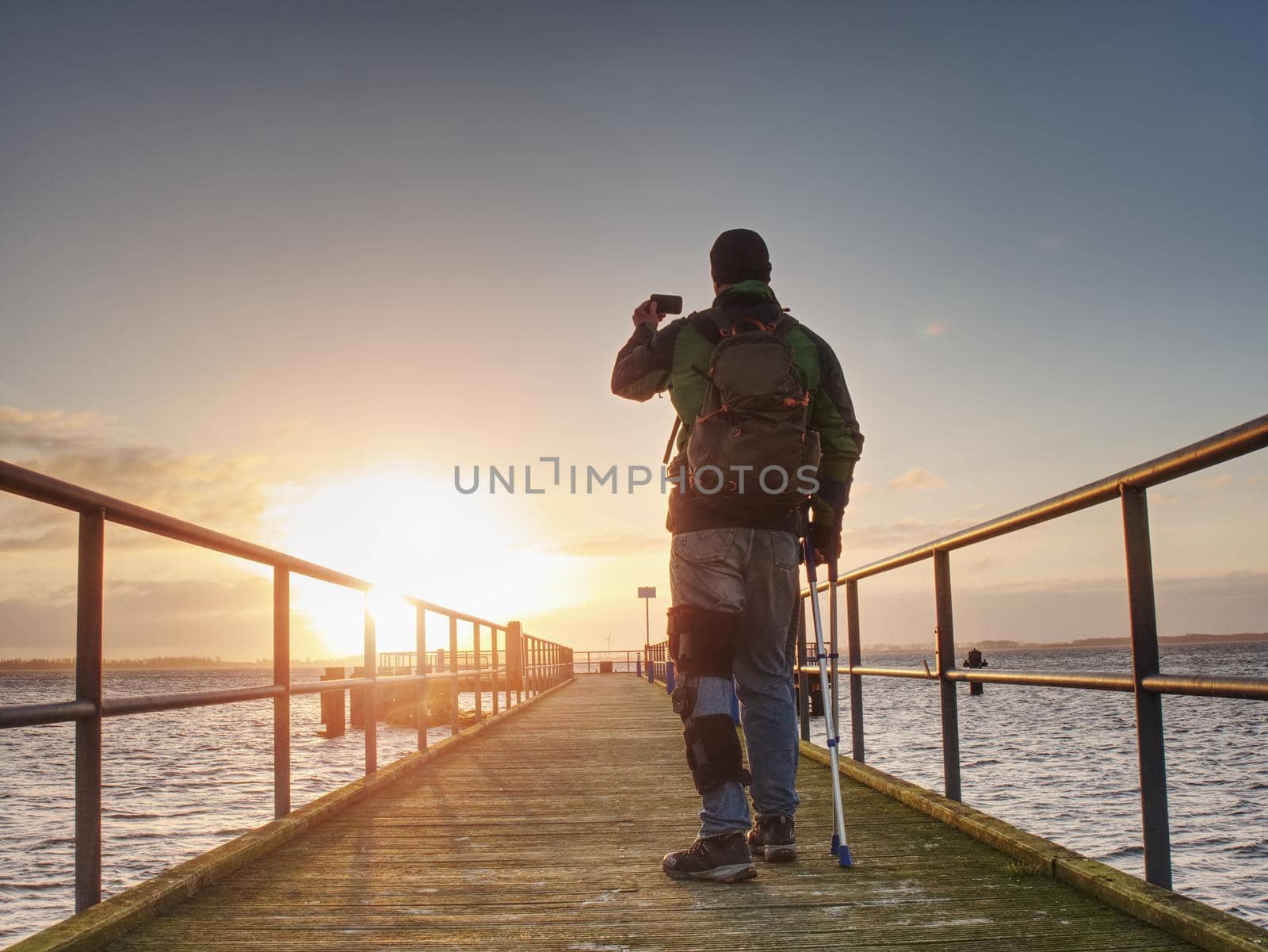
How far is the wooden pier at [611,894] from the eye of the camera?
2.10m

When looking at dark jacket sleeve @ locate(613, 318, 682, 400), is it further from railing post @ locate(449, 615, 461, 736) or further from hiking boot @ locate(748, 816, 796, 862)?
railing post @ locate(449, 615, 461, 736)

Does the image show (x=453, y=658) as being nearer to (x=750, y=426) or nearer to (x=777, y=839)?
(x=777, y=839)

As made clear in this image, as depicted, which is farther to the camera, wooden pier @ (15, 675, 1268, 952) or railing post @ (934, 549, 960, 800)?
railing post @ (934, 549, 960, 800)

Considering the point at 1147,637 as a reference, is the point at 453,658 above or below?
below

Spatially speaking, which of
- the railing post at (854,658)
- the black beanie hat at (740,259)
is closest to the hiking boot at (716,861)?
the black beanie hat at (740,259)

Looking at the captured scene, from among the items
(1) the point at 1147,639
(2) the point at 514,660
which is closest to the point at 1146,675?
(1) the point at 1147,639

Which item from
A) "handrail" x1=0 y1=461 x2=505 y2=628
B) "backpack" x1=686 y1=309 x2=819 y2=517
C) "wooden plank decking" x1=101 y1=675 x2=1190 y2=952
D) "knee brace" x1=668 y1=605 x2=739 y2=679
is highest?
"backpack" x1=686 y1=309 x2=819 y2=517

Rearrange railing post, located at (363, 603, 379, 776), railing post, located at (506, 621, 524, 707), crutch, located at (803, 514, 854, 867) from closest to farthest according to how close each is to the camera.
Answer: crutch, located at (803, 514, 854, 867) < railing post, located at (363, 603, 379, 776) < railing post, located at (506, 621, 524, 707)

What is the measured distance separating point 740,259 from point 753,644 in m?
1.16

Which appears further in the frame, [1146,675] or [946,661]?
[946,661]

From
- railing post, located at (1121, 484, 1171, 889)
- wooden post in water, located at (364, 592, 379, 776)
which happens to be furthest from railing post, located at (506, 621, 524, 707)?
railing post, located at (1121, 484, 1171, 889)

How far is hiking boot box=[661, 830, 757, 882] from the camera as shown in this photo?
2.68 metres

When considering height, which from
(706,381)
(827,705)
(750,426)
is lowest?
(827,705)

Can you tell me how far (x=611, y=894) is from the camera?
256 centimetres
